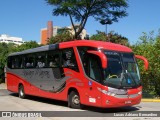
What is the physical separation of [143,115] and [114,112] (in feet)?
4.69

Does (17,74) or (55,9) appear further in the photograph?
(55,9)

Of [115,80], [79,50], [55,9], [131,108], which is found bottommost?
[131,108]

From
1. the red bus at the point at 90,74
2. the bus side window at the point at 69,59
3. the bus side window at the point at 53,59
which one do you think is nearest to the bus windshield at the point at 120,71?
the red bus at the point at 90,74

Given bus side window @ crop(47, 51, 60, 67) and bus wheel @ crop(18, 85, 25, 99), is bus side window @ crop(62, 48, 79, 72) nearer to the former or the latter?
bus side window @ crop(47, 51, 60, 67)

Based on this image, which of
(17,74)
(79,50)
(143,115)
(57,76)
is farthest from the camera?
(17,74)

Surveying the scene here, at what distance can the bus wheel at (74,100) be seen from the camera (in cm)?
1541

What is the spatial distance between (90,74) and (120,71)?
1.25 meters

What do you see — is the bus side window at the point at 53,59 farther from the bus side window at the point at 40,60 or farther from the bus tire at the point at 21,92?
the bus tire at the point at 21,92

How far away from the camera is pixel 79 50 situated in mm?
15352

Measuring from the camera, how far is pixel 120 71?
14.2 meters

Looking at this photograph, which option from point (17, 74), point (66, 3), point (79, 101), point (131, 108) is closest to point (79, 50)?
point (79, 101)

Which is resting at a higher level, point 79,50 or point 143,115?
point 79,50

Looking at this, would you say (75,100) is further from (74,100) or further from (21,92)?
(21,92)

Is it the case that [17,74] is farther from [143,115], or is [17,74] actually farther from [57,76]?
[143,115]
